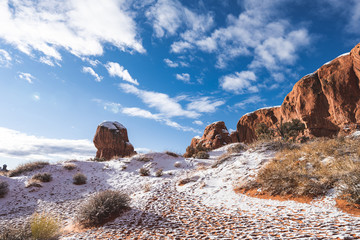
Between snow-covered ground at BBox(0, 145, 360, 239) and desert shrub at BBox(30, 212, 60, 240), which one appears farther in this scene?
desert shrub at BBox(30, 212, 60, 240)

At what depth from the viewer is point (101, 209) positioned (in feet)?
19.0

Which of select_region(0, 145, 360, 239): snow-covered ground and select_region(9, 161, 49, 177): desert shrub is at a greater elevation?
select_region(9, 161, 49, 177): desert shrub

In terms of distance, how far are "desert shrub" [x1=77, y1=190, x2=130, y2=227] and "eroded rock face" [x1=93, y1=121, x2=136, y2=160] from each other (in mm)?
44914

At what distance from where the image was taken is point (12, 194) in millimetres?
11258

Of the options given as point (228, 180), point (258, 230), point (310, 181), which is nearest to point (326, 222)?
point (258, 230)

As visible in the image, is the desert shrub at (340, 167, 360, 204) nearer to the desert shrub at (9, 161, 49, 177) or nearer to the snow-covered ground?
the snow-covered ground

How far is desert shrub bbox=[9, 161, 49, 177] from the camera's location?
50.0 ft

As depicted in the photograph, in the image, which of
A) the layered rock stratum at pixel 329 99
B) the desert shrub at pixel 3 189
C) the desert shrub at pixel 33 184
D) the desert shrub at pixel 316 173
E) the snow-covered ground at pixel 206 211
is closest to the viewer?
the snow-covered ground at pixel 206 211

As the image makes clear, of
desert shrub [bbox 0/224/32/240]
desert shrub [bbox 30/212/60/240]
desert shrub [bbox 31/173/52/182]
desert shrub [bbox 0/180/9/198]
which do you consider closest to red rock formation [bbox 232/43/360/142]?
desert shrub [bbox 30/212/60/240]

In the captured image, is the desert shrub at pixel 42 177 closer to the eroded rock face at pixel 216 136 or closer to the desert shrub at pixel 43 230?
the desert shrub at pixel 43 230

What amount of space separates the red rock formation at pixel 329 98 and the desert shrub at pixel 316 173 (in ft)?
123

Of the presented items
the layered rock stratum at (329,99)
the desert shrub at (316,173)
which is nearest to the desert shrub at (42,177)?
the desert shrub at (316,173)

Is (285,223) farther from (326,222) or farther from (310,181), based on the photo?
(310,181)

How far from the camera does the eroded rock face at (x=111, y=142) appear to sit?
166ft
